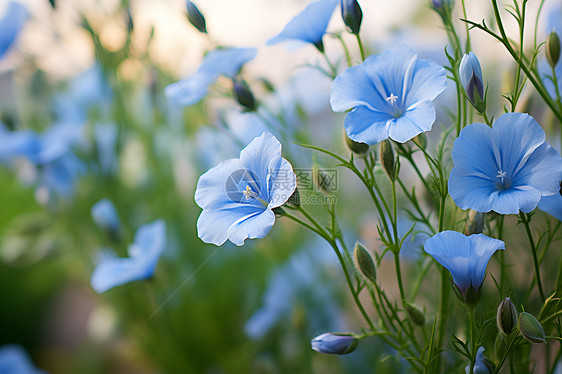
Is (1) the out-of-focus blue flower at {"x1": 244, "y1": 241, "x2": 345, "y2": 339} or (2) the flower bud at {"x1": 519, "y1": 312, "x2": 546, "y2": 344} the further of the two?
(1) the out-of-focus blue flower at {"x1": 244, "y1": 241, "x2": 345, "y2": 339}

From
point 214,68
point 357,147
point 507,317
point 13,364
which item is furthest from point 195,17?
point 13,364

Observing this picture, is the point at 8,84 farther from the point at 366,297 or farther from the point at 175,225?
the point at 366,297

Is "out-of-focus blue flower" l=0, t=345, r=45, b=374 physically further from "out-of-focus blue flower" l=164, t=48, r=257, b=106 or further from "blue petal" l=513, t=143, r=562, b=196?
"blue petal" l=513, t=143, r=562, b=196

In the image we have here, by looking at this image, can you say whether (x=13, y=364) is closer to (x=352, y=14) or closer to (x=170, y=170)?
(x=170, y=170)

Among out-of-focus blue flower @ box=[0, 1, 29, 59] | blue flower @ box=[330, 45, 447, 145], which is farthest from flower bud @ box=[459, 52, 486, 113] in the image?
out-of-focus blue flower @ box=[0, 1, 29, 59]

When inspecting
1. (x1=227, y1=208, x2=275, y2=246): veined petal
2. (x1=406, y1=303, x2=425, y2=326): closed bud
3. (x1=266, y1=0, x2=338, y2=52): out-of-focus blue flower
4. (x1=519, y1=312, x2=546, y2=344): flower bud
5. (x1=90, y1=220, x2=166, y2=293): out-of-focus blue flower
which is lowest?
(x1=90, y1=220, x2=166, y2=293): out-of-focus blue flower

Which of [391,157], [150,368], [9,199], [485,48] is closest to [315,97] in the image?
[485,48]

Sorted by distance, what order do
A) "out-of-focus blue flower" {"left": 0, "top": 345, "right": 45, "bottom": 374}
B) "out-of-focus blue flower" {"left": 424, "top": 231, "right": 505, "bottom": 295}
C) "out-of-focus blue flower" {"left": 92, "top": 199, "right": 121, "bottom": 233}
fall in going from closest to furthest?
1. "out-of-focus blue flower" {"left": 424, "top": 231, "right": 505, "bottom": 295}
2. "out-of-focus blue flower" {"left": 92, "top": 199, "right": 121, "bottom": 233}
3. "out-of-focus blue flower" {"left": 0, "top": 345, "right": 45, "bottom": 374}
